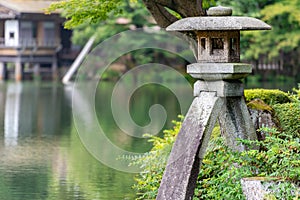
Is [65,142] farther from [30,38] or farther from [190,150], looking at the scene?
[30,38]

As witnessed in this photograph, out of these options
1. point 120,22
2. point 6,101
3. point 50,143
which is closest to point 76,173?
point 50,143

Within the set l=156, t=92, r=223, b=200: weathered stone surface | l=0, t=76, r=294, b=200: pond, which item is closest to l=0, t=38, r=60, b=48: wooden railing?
l=0, t=76, r=294, b=200: pond

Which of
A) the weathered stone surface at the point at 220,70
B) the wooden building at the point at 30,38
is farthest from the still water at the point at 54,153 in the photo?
the wooden building at the point at 30,38

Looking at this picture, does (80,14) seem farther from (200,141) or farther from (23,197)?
(200,141)

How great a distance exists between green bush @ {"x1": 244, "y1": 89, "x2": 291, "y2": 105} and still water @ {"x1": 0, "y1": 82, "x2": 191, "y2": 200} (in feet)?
5.95

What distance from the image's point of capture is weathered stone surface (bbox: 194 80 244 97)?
7984mm

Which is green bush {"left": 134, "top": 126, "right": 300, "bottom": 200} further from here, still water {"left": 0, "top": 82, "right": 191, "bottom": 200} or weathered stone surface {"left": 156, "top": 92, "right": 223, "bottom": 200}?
still water {"left": 0, "top": 82, "right": 191, "bottom": 200}

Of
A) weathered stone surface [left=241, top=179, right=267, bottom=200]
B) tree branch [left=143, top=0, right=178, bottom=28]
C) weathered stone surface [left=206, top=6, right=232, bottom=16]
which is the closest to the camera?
weathered stone surface [left=241, top=179, right=267, bottom=200]

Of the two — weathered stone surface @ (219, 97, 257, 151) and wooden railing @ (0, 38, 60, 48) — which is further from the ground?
weathered stone surface @ (219, 97, 257, 151)

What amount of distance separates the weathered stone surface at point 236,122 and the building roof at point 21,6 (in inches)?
1127

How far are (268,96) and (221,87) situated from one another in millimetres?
1950

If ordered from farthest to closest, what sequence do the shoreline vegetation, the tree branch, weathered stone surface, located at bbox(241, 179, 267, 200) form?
the tree branch, the shoreline vegetation, weathered stone surface, located at bbox(241, 179, 267, 200)

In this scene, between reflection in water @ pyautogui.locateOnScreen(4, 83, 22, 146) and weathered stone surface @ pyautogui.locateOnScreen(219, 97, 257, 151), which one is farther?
reflection in water @ pyautogui.locateOnScreen(4, 83, 22, 146)

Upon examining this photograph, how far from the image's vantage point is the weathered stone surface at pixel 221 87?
26.2 ft
